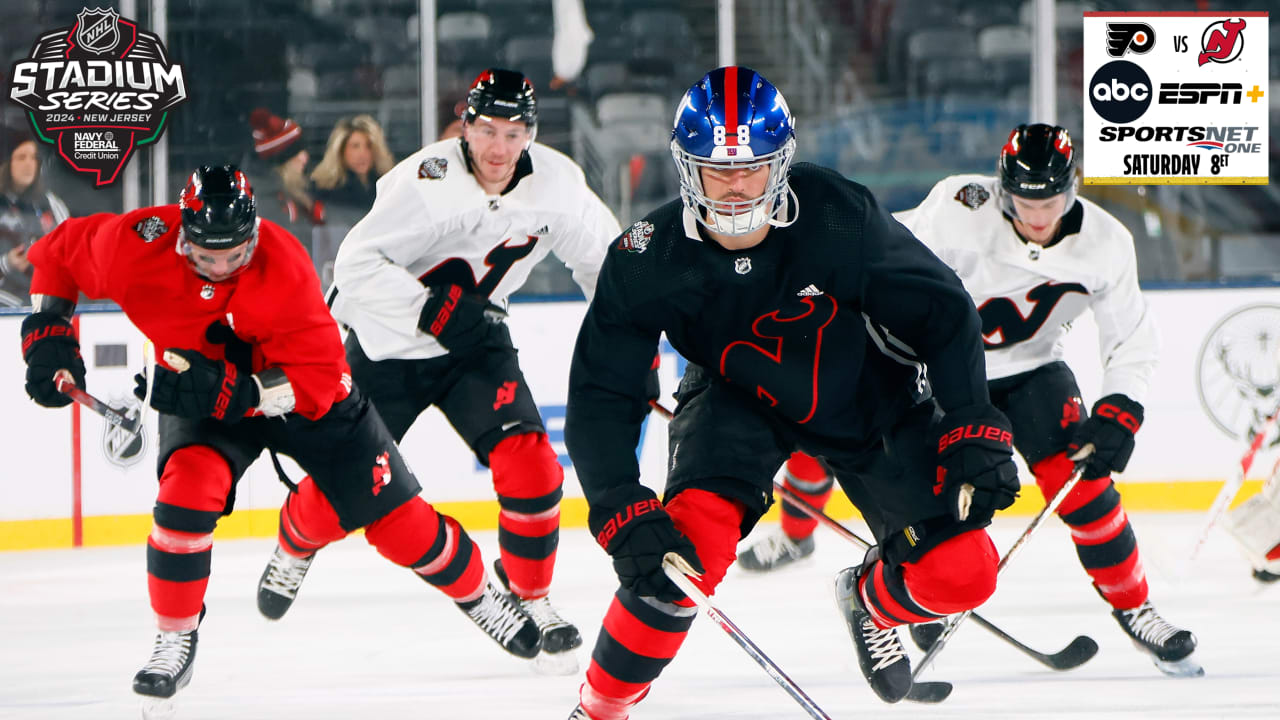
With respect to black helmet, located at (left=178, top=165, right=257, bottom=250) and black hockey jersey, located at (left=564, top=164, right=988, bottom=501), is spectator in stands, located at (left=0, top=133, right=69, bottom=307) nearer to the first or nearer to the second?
black helmet, located at (left=178, top=165, right=257, bottom=250)

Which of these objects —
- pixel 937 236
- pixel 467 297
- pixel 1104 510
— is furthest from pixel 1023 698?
pixel 467 297

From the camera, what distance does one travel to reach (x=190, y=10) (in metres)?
6.10

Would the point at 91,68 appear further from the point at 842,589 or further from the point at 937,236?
the point at 842,589

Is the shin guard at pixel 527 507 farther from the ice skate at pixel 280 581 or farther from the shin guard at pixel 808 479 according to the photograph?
the shin guard at pixel 808 479

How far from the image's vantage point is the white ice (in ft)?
9.68

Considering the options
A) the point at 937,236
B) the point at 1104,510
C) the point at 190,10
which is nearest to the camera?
the point at 1104,510

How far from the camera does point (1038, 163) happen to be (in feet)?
10.3

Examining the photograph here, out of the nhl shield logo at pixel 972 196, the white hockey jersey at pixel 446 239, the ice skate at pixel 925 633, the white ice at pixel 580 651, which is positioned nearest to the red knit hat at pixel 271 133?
the white ice at pixel 580 651

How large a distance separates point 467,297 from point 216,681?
105 centimetres

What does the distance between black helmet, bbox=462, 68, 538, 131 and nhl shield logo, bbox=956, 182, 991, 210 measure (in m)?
1.06

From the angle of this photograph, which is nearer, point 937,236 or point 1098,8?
point 937,236

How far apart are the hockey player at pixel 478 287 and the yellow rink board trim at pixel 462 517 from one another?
6.19 feet

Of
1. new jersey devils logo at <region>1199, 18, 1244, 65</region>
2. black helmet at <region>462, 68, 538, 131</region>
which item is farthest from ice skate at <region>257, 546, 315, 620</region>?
new jersey devils logo at <region>1199, 18, 1244, 65</region>

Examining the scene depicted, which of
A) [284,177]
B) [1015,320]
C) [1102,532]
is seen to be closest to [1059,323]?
[1015,320]
